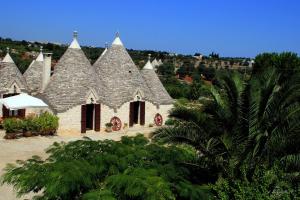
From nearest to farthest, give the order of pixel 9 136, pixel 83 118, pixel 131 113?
pixel 9 136, pixel 83 118, pixel 131 113

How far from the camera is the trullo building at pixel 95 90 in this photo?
24.4 m

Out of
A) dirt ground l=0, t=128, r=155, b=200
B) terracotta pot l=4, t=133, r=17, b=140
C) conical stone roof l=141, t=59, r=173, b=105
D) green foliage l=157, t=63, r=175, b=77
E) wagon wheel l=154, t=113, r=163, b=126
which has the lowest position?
dirt ground l=0, t=128, r=155, b=200

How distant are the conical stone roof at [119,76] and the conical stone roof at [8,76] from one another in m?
4.45

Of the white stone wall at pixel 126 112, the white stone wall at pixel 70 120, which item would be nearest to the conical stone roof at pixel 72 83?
the white stone wall at pixel 70 120

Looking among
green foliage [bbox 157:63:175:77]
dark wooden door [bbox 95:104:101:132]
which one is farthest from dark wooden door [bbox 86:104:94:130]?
green foliage [bbox 157:63:175:77]

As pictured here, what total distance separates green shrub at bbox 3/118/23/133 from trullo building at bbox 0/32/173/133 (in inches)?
81.7

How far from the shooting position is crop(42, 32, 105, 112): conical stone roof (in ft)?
79.4

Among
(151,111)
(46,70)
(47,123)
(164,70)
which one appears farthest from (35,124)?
(164,70)

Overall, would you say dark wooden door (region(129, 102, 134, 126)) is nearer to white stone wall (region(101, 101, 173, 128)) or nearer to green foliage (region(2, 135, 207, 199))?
white stone wall (region(101, 101, 173, 128))

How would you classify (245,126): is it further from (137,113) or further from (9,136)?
(137,113)

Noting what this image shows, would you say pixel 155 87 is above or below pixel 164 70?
below

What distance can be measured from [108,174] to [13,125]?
1332 centimetres

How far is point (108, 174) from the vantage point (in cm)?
1024

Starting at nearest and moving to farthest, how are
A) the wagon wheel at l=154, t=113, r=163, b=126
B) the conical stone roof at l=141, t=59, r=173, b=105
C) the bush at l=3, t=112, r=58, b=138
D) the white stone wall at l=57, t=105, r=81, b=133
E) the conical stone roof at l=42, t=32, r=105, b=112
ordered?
the bush at l=3, t=112, r=58, b=138 → the white stone wall at l=57, t=105, r=81, b=133 → the conical stone roof at l=42, t=32, r=105, b=112 → the wagon wheel at l=154, t=113, r=163, b=126 → the conical stone roof at l=141, t=59, r=173, b=105
